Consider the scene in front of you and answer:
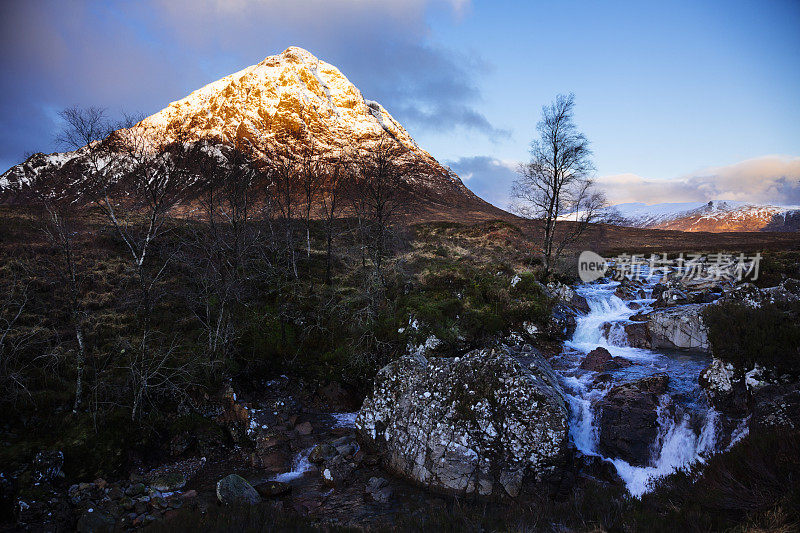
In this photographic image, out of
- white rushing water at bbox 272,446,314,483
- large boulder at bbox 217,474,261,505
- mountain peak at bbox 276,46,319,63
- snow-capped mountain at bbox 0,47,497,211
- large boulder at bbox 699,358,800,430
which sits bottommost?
white rushing water at bbox 272,446,314,483

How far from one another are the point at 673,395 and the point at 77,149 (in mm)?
18835

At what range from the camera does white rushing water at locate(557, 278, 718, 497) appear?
27.3 ft

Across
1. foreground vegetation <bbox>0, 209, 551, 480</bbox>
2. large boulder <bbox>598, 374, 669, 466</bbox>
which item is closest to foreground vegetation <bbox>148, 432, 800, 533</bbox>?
large boulder <bbox>598, 374, 669, 466</bbox>

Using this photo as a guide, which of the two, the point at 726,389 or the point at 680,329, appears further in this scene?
the point at 680,329

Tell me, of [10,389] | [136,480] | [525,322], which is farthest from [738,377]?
[10,389]

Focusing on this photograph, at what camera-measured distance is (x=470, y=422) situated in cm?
866

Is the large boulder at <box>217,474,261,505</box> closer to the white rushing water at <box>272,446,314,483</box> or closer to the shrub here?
the white rushing water at <box>272,446,314,483</box>

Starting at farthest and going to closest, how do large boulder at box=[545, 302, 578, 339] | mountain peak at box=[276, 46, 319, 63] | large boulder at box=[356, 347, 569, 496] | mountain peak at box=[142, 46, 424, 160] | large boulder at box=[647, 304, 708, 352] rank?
mountain peak at box=[276, 46, 319, 63], mountain peak at box=[142, 46, 424, 160], large boulder at box=[545, 302, 578, 339], large boulder at box=[647, 304, 708, 352], large boulder at box=[356, 347, 569, 496]

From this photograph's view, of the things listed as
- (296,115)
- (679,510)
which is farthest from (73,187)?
(296,115)

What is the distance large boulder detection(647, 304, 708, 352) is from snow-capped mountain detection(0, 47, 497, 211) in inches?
1902

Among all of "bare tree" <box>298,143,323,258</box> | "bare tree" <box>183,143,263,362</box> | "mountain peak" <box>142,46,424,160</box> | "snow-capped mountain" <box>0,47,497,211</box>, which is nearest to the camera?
"bare tree" <box>183,143,263,362</box>

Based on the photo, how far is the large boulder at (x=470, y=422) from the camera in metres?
8.01

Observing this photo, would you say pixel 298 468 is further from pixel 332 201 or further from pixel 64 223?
pixel 332 201

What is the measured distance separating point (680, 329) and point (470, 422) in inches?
411
